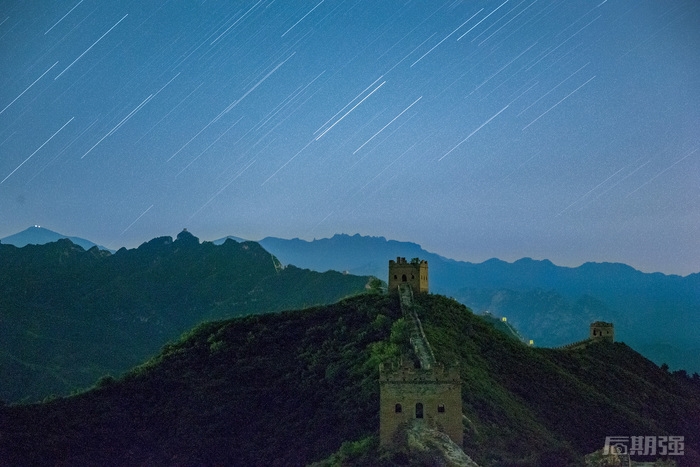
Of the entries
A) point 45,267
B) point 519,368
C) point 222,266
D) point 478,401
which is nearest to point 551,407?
point 519,368

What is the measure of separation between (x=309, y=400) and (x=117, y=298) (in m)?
107

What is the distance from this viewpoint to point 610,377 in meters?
62.4

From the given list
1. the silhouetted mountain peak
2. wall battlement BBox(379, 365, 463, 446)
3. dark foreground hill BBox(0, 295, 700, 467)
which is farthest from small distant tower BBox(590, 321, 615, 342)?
the silhouetted mountain peak

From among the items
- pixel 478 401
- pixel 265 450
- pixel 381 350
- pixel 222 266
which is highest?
pixel 222 266

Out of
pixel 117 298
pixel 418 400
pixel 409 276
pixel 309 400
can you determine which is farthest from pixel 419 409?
pixel 117 298

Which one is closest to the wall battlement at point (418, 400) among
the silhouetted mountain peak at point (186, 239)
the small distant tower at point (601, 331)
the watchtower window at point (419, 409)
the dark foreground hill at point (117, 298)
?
the watchtower window at point (419, 409)

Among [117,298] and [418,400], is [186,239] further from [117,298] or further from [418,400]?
[418,400]

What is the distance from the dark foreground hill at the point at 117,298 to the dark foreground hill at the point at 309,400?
4557cm

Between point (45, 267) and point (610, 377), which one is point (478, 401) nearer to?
point (610, 377)

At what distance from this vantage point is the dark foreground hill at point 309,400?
41531 mm

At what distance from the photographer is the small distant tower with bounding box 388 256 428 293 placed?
198 ft

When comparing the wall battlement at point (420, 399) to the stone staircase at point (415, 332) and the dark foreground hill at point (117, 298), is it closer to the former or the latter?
the stone staircase at point (415, 332)

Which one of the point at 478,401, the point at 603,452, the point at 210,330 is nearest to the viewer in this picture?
the point at 603,452

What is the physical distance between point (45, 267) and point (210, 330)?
109 meters
